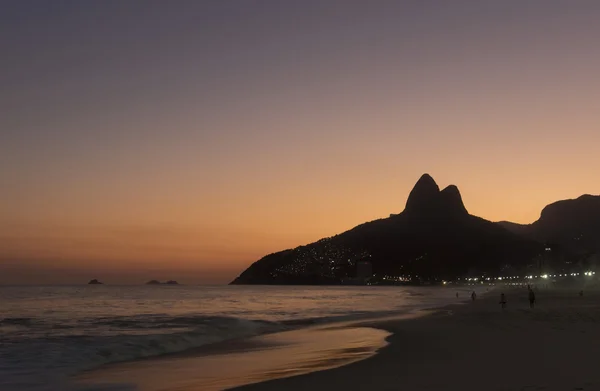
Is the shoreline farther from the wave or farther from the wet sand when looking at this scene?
the wave

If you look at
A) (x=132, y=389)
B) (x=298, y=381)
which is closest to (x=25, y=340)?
(x=132, y=389)

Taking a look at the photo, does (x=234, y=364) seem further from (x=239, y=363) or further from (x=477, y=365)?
(x=477, y=365)

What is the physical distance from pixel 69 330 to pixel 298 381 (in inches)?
1073

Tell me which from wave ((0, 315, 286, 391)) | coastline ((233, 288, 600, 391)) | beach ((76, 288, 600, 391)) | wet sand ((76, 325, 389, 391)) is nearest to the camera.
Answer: coastline ((233, 288, 600, 391))

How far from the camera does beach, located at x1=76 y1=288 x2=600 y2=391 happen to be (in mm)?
12711

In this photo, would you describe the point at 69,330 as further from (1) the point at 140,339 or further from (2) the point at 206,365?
(2) the point at 206,365

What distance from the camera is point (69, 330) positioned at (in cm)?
3659

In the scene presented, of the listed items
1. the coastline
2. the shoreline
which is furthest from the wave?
the coastline

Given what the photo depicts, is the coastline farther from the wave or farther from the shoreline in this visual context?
the wave

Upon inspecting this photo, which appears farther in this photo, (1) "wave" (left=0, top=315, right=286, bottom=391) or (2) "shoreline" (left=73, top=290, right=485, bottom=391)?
(1) "wave" (left=0, top=315, right=286, bottom=391)

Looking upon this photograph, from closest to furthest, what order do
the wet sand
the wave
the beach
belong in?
the beach → the wet sand → the wave

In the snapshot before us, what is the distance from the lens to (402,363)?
1686 centimetres

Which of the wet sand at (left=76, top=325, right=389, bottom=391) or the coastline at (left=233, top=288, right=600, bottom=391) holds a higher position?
the coastline at (left=233, top=288, right=600, bottom=391)

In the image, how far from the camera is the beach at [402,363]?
12711mm
